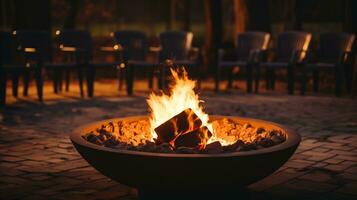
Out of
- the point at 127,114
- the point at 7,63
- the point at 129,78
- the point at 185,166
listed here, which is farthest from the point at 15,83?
the point at 185,166

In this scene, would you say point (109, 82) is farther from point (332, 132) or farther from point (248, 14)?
point (332, 132)

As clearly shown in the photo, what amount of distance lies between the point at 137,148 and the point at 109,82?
8.57m

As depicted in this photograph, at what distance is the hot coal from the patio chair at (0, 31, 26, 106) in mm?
4470

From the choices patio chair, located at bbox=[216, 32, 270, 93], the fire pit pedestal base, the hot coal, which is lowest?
the fire pit pedestal base

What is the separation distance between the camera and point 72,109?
344 inches

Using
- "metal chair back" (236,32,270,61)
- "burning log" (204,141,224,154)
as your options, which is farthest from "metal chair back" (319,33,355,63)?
"burning log" (204,141,224,154)

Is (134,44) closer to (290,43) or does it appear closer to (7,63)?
(7,63)

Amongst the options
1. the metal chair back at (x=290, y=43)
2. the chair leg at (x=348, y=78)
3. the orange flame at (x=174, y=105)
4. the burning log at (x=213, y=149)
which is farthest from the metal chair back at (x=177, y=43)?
the burning log at (x=213, y=149)

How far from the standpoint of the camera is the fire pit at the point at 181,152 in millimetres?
3711

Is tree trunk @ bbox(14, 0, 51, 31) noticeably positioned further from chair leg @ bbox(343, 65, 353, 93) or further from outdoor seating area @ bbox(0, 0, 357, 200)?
chair leg @ bbox(343, 65, 353, 93)

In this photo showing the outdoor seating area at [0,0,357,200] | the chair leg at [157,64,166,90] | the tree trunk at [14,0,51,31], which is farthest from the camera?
the tree trunk at [14,0,51,31]

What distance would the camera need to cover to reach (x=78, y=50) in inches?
391

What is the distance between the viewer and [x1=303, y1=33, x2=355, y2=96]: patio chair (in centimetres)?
1007

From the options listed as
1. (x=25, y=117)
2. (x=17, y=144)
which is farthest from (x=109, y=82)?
(x=17, y=144)
